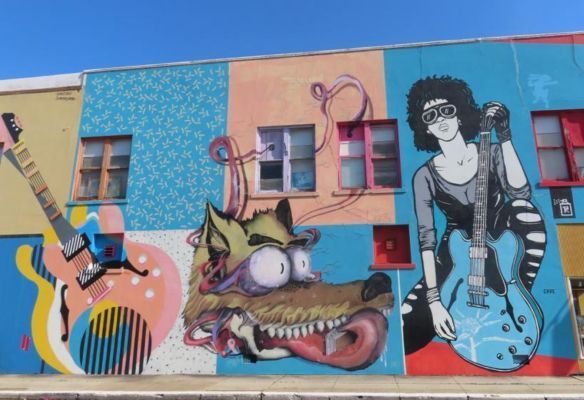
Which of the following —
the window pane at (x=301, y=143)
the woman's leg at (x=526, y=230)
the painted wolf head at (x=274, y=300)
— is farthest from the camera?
the window pane at (x=301, y=143)

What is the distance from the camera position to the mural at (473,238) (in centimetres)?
1073

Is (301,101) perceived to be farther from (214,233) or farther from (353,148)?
(214,233)

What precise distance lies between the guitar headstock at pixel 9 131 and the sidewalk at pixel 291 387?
6901 millimetres

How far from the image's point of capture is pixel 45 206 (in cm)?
1304

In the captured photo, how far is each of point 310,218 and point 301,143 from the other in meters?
2.26

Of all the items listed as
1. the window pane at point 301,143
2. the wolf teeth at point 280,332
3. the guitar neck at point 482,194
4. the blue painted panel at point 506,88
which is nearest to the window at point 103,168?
the window pane at point 301,143

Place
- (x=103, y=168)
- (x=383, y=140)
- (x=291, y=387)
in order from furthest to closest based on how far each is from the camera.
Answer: (x=103, y=168) < (x=383, y=140) < (x=291, y=387)

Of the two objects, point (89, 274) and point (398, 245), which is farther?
point (89, 274)

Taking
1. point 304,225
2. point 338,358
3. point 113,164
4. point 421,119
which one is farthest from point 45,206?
point 421,119

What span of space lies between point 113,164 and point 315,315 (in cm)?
730

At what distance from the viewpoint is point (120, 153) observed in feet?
Answer: 44.2

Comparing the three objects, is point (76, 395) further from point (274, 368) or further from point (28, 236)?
point (28, 236)

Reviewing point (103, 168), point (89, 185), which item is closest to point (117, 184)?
point (103, 168)

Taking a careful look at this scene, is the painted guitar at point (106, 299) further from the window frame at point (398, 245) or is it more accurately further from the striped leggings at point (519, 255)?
the striped leggings at point (519, 255)
